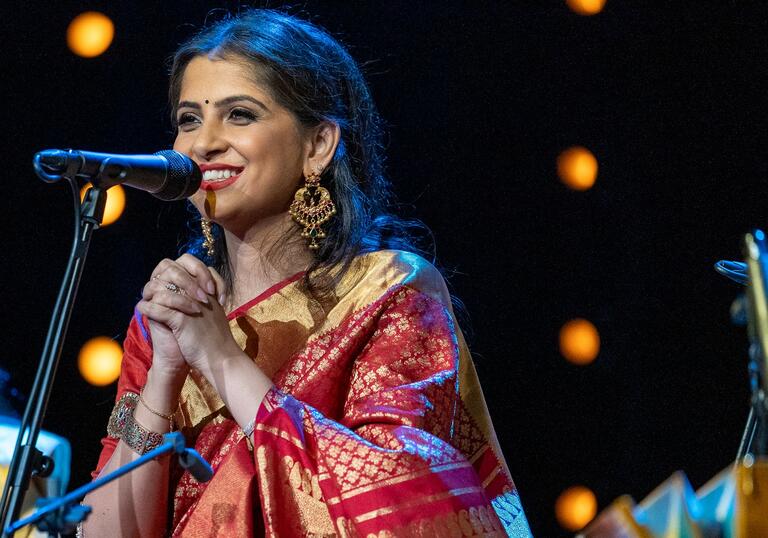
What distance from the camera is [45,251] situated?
313 cm

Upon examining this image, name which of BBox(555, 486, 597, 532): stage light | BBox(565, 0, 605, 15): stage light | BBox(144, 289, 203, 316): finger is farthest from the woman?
BBox(555, 486, 597, 532): stage light

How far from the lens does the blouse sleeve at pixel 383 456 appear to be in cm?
170

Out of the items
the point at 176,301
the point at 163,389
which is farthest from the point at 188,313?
the point at 163,389

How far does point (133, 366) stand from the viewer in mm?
2182

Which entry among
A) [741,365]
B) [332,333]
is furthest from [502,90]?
[332,333]

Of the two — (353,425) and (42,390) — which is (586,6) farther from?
(42,390)

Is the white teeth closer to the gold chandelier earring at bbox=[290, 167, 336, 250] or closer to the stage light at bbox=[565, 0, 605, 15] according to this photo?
the gold chandelier earring at bbox=[290, 167, 336, 250]

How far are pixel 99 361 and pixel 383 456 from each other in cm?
170

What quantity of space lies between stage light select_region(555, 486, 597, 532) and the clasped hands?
1.56 meters

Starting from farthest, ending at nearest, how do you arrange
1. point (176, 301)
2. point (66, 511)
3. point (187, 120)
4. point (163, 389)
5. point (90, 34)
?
point (90, 34) → point (187, 120) → point (163, 389) → point (176, 301) → point (66, 511)

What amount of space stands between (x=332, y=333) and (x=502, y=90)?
1259mm

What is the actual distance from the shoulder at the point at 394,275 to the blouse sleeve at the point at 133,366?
0.46 meters

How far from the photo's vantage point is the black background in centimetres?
290

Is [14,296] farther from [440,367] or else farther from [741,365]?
[741,365]
